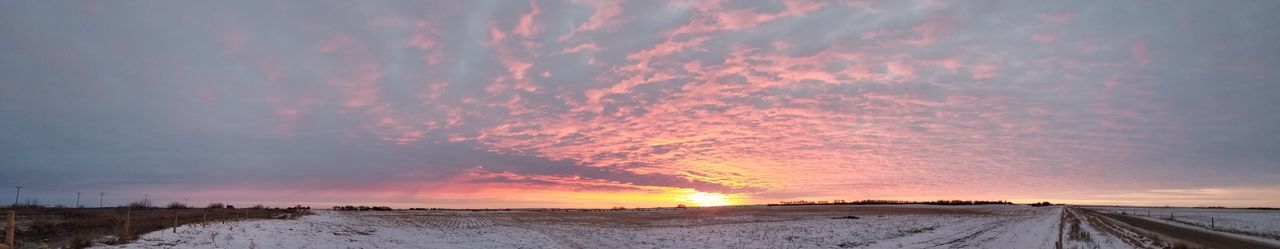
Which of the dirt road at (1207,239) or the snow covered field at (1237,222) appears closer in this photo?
the dirt road at (1207,239)

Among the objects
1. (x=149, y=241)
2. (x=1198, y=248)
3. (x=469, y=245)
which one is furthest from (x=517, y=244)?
(x=1198, y=248)

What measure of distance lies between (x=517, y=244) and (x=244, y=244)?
11825 millimetres

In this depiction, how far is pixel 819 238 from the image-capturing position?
3422cm

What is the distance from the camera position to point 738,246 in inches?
1159

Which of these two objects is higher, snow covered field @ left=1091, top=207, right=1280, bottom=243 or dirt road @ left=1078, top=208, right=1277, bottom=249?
dirt road @ left=1078, top=208, right=1277, bottom=249

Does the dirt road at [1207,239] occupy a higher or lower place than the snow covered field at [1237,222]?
higher

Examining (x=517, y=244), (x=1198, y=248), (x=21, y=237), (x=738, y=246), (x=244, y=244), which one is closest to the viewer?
(x=244, y=244)

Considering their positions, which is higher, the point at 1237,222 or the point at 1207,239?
the point at 1207,239

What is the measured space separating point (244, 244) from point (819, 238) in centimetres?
2691

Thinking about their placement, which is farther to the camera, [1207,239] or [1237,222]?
[1237,222]

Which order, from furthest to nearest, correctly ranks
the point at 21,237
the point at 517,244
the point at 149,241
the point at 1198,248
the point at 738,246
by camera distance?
1. the point at 517,244
2. the point at 738,246
3. the point at 1198,248
4. the point at 21,237
5. the point at 149,241

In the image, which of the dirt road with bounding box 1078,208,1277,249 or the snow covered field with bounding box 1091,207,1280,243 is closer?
the dirt road with bounding box 1078,208,1277,249

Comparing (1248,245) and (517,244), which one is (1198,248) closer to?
(1248,245)

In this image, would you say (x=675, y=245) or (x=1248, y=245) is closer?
(x=675, y=245)
